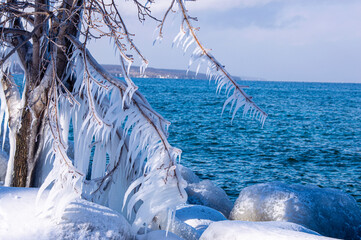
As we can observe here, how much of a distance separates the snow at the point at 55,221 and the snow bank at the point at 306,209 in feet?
12.9

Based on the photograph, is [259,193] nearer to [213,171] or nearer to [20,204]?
[20,204]

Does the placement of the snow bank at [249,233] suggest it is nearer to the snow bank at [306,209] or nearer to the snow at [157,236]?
the snow at [157,236]

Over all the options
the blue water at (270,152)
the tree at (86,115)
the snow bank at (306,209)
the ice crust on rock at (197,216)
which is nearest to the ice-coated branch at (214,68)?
the tree at (86,115)

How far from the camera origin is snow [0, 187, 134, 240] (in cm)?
289

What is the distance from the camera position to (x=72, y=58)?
389 centimetres

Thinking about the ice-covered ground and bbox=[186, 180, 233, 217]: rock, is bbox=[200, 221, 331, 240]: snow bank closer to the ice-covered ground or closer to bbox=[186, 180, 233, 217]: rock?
the ice-covered ground

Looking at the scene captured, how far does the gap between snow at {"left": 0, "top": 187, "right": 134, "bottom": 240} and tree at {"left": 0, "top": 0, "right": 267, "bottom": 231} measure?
0.55 feet

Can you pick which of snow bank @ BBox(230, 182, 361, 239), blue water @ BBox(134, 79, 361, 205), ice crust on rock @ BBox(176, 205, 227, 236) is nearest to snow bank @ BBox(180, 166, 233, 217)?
snow bank @ BBox(230, 182, 361, 239)

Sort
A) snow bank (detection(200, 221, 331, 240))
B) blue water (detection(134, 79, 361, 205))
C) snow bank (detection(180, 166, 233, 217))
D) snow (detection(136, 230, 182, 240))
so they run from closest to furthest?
1. snow bank (detection(200, 221, 331, 240))
2. snow (detection(136, 230, 182, 240))
3. snow bank (detection(180, 166, 233, 217))
4. blue water (detection(134, 79, 361, 205))

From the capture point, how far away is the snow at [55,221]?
2.89 metres

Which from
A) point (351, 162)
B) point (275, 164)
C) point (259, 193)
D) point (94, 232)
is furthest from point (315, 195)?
point (351, 162)

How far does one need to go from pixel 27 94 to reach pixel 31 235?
1.81m

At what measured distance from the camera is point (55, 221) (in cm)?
297

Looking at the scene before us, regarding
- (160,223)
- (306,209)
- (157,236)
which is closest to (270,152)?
(306,209)
